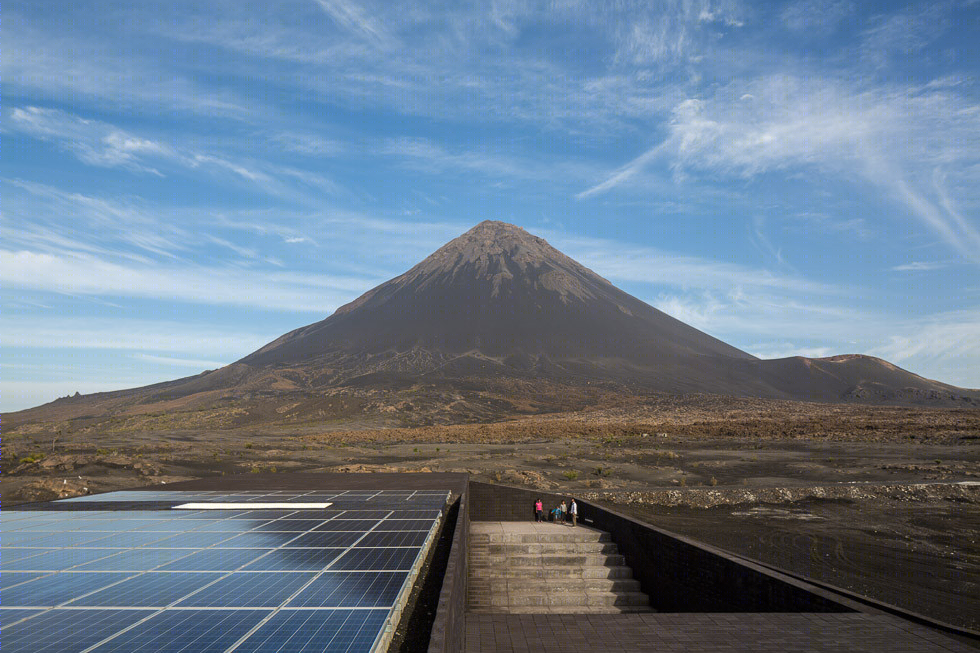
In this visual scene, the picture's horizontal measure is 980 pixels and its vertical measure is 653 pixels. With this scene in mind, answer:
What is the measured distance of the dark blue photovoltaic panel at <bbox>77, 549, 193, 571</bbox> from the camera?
788 centimetres

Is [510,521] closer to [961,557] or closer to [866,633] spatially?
[866,633]

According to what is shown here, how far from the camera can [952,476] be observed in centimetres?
3384

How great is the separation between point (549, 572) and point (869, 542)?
40.5ft

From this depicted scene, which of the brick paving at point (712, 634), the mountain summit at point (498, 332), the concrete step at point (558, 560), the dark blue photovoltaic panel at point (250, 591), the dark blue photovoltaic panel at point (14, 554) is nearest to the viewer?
the dark blue photovoltaic panel at point (250, 591)

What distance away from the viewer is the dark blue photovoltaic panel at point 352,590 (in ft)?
20.8

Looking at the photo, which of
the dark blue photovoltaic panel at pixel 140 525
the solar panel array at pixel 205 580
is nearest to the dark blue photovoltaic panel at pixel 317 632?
the solar panel array at pixel 205 580

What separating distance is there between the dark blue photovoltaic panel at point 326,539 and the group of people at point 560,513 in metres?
9.67

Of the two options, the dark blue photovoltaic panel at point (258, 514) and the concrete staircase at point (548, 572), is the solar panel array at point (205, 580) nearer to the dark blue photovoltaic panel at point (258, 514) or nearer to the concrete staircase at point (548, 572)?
the dark blue photovoltaic panel at point (258, 514)

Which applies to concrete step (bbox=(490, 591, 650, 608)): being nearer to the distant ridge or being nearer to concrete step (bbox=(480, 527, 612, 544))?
concrete step (bbox=(480, 527, 612, 544))

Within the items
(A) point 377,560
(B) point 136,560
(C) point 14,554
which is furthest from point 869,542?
(C) point 14,554

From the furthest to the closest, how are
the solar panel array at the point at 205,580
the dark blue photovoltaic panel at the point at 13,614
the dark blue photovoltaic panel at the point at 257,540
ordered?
the dark blue photovoltaic panel at the point at 257,540 → the dark blue photovoltaic panel at the point at 13,614 → the solar panel array at the point at 205,580

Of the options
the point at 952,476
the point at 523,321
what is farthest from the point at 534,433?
the point at 523,321

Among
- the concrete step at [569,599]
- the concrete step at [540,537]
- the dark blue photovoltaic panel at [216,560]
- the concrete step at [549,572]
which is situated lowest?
the concrete step at [569,599]

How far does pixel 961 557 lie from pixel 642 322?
178 metres
